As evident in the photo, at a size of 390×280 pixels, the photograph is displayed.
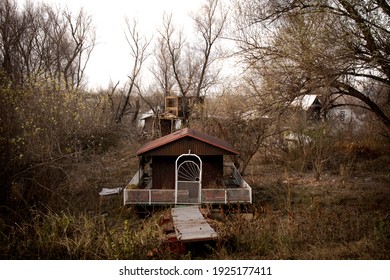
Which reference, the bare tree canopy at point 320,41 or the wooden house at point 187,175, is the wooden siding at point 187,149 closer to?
the wooden house at point 187,175

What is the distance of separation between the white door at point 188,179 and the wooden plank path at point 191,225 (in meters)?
0.81

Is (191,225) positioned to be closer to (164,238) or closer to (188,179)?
(164,238)

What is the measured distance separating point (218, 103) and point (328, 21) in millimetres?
9431

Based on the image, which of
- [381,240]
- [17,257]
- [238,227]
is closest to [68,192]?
[17,257]

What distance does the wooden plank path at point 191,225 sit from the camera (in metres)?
6.12

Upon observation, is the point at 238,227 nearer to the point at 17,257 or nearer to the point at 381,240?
the point at 381,240

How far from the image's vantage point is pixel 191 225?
23.0ft

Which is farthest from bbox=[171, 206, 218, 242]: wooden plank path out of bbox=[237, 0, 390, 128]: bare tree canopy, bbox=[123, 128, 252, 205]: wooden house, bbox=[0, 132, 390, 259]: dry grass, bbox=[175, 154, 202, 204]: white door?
bbox=[237, 0, 390, 128]: bare tree canopy

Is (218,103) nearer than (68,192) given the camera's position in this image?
No

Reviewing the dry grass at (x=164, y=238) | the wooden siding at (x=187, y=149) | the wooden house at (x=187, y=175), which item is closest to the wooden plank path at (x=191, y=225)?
the dry grass at (x=164, y=238)

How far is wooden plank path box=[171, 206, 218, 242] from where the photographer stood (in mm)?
6117

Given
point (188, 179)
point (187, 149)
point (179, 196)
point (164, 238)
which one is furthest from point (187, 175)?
point (164, 238)

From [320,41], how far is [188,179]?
548 centimetres
